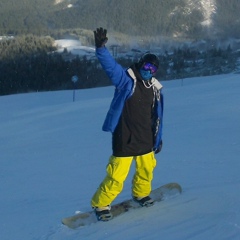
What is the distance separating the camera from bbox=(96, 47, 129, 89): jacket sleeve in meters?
3.20

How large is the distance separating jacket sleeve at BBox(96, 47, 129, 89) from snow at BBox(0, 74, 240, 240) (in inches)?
41.3

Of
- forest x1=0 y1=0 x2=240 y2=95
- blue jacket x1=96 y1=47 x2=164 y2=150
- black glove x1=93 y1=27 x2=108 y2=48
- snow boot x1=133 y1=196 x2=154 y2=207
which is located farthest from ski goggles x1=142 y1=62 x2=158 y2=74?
forest x1=0 y1=0 x2=240 y2=95

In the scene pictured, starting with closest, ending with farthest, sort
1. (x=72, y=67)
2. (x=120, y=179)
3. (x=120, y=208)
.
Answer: (x=120, y=179), (x=120, y=208), (x=72, y=67)

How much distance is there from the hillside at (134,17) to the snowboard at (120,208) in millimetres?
62910

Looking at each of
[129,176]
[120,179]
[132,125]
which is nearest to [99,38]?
[132,125]

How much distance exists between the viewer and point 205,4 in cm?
8106

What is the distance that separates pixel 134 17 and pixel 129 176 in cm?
8475

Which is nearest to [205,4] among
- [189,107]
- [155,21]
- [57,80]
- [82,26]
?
[155,21]

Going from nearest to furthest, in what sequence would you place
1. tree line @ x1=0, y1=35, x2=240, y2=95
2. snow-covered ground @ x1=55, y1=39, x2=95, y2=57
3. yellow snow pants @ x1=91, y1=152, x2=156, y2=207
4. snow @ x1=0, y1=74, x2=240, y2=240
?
snow @ x1=0, y1=74, x2=240, y2=240 < yellow snow pants @ x1=91, y1=152, x2=156, y2=207 < tree line @ x1=0, y1=35, x2=240, y2=95 < snow-covered ground @ x1=55, y1=39, x2=95, y2=57

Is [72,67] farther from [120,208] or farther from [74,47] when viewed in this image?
[120,208]

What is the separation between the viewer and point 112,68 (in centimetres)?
328

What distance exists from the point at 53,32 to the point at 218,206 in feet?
284

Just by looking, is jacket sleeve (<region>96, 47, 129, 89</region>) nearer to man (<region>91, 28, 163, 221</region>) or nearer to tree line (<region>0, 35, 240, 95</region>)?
man (<region>91, 28, 163, 221</region>)

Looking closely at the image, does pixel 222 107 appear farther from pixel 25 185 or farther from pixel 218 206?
pixel 218 206
